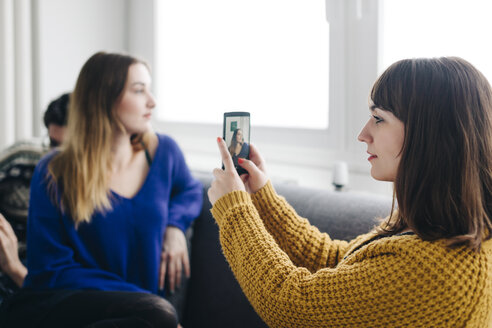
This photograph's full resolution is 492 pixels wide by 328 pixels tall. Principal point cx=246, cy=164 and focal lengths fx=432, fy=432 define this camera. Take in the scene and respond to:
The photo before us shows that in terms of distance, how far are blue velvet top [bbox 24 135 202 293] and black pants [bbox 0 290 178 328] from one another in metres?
0.11

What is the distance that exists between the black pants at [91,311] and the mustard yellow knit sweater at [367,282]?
0.39 meters

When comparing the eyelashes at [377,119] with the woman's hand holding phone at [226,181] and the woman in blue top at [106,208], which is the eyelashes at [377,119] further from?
the woman in blue top at [106,208]

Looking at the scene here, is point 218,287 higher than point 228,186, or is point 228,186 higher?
point 228,186

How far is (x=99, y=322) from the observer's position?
3.68 feet

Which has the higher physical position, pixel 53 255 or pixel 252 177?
pixel 252 177

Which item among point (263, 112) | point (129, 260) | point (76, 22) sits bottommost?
point (129, 260)

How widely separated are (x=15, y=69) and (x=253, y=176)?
2.07 m

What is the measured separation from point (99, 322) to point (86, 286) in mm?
202

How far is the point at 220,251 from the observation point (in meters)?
1.52

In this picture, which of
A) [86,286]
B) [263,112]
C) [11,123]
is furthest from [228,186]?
[11,123]

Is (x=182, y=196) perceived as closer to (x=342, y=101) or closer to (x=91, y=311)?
(x=91, y=311)

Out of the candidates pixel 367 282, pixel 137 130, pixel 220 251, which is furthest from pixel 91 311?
pixel 367 282

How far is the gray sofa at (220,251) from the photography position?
4.24ft

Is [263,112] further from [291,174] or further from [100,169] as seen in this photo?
[100,169]
